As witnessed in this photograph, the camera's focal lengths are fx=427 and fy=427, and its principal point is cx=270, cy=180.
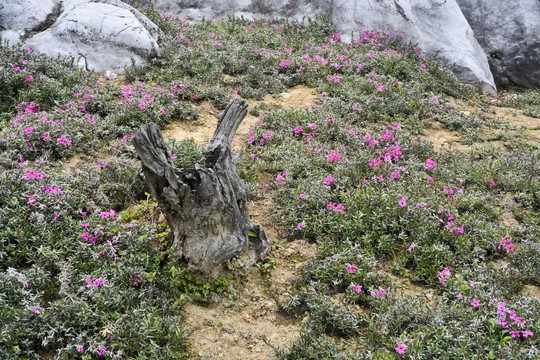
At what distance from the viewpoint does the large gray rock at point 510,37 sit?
13.1 metres

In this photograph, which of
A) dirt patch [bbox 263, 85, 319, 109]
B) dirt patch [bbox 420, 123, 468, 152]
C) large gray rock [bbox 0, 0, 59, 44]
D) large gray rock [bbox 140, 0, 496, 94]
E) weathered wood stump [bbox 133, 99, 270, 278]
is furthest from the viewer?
large gray rock [bbox 140, 0, 496, 94]

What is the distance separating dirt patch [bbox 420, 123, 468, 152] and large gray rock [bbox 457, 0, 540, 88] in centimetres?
637

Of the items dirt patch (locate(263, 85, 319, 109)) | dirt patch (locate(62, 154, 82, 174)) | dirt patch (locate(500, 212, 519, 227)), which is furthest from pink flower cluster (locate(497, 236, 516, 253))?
dirt patch (locate(62, 154, 82, 174))

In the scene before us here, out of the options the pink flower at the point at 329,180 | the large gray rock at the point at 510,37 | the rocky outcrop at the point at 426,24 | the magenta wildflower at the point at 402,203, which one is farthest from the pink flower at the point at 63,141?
the large gray rock at the point at 510,37

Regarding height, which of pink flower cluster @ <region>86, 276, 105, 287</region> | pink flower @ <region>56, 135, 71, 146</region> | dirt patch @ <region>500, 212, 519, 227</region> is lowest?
dirt patch @ <region>500, 212, 519, 227</region>

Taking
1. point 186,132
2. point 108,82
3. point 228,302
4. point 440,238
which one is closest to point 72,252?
point 228,302

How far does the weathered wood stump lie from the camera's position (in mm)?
4133

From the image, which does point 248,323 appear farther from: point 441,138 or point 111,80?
point 111,80

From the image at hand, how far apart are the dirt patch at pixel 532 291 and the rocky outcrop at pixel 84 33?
28.2 ft

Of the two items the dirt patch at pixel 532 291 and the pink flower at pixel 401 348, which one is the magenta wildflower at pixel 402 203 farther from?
the pink flower at pixel 401 348

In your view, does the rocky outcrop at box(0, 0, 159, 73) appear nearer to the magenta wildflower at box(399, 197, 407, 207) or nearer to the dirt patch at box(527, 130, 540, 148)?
the magenta wildflower at box(399, 197, 407, 207)

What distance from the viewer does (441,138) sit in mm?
8414

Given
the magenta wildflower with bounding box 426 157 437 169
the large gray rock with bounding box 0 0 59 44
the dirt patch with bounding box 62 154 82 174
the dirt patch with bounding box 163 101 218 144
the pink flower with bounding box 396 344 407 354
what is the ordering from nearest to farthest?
the pink flower with bounding box 396 344 407 354 < the dirt patch with bounding box 62 154 82 174 < the magenta wildflower with bounding box 426 157 437 169 < the dirt patch with bounding box 163 101 218 144 < the large gray rock with bounding box 0 0 59 44

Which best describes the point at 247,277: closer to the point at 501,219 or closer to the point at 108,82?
the point at 501,219
